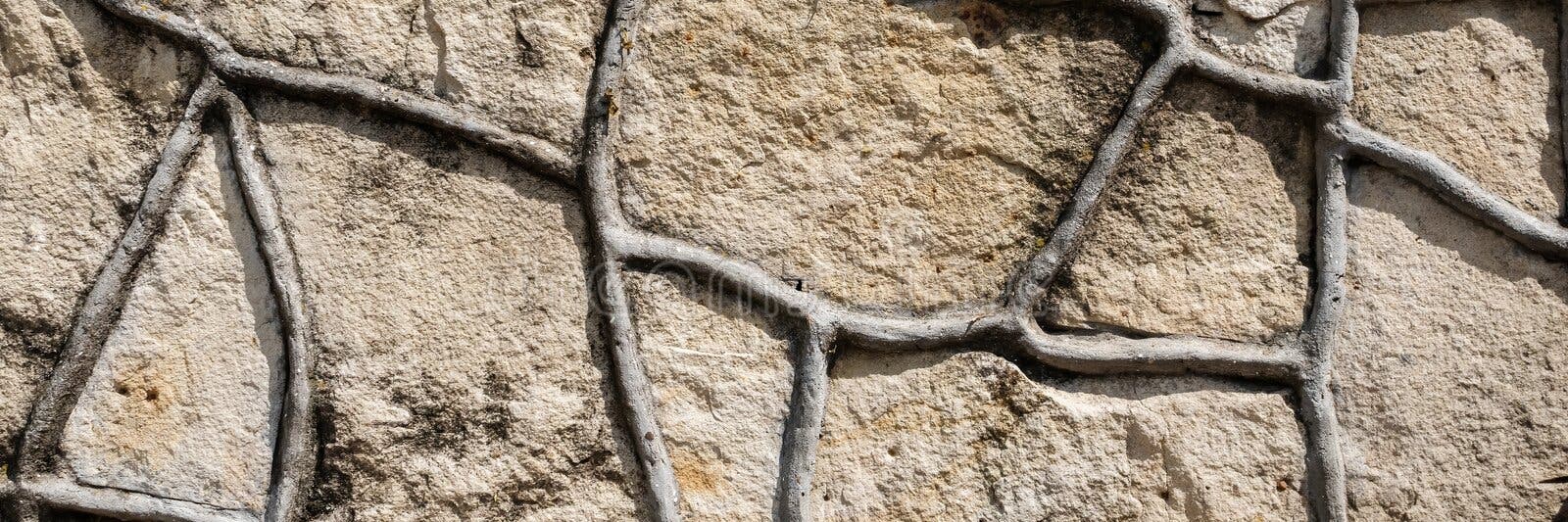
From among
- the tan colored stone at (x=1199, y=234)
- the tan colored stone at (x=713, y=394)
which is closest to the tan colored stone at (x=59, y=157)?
the tan colored stone at (x=713, y=394)

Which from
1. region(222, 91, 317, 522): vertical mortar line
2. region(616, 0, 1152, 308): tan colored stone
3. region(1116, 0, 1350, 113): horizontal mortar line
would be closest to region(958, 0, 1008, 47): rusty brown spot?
region(616, 0, 1152, 308): tan colored stone

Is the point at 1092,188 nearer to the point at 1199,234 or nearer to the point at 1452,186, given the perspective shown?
the point at 1199,234

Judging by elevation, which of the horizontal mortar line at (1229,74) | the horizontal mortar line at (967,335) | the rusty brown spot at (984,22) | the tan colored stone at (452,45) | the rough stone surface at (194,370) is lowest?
the rough stone surface at (194,370)

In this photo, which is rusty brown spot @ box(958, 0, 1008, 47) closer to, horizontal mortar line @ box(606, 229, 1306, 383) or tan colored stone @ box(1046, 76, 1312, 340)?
tan colored stone @ box(1046, 76, 1312, 340)

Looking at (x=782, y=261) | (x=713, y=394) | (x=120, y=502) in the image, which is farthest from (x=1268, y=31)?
(x=120, y=502)

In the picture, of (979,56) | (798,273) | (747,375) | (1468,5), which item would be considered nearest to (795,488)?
(747,375)

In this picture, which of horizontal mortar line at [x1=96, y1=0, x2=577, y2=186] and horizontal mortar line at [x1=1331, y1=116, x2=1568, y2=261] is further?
horizontal mortar line at [x1=1331, y1=116, x2=1568, y2=261]

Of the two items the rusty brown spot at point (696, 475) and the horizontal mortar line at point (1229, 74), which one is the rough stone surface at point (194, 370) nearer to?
the rusty brown spot at point (696, 475)
